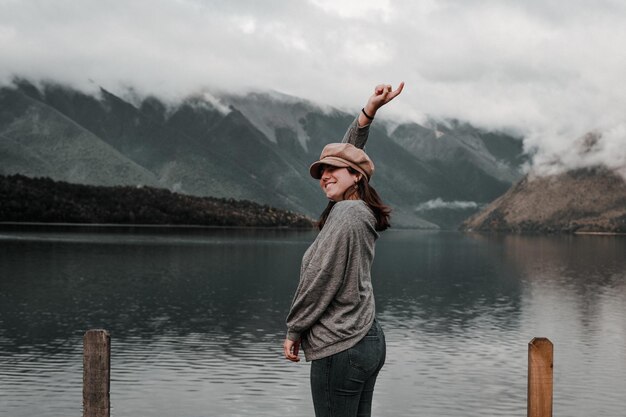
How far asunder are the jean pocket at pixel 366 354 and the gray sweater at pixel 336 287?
0.41 ft

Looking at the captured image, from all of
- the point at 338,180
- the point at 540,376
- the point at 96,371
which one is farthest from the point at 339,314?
the point at 96,371

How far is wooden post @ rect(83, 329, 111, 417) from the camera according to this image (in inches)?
610

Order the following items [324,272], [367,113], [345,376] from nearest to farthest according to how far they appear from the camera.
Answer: [324,272]
[345,376]
[367,113]

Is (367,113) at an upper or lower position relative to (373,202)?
upper

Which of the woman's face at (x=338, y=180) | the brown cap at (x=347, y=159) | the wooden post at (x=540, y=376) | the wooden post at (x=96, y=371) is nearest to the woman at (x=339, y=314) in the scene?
the woman's face at (x=338, y=180)

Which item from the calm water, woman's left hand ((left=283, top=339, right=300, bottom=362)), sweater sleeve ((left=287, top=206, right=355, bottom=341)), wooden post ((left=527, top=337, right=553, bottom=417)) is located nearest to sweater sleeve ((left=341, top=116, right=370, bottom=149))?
sweater sleeve ((left=287, top=206, right=355, bottom=341))

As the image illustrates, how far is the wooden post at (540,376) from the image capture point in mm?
14633

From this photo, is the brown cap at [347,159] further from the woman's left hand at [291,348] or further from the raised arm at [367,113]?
the woman's left hand at [291,348]

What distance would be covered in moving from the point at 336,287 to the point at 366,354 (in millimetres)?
1049

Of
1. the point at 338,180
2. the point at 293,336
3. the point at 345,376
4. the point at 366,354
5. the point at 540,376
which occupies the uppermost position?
the point at 338,180

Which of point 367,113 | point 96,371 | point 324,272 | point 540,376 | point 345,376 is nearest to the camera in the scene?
point 324,272

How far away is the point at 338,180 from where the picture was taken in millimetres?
13188

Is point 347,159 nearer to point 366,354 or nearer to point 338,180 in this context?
point 338,180

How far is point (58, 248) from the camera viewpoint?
7274 inches
